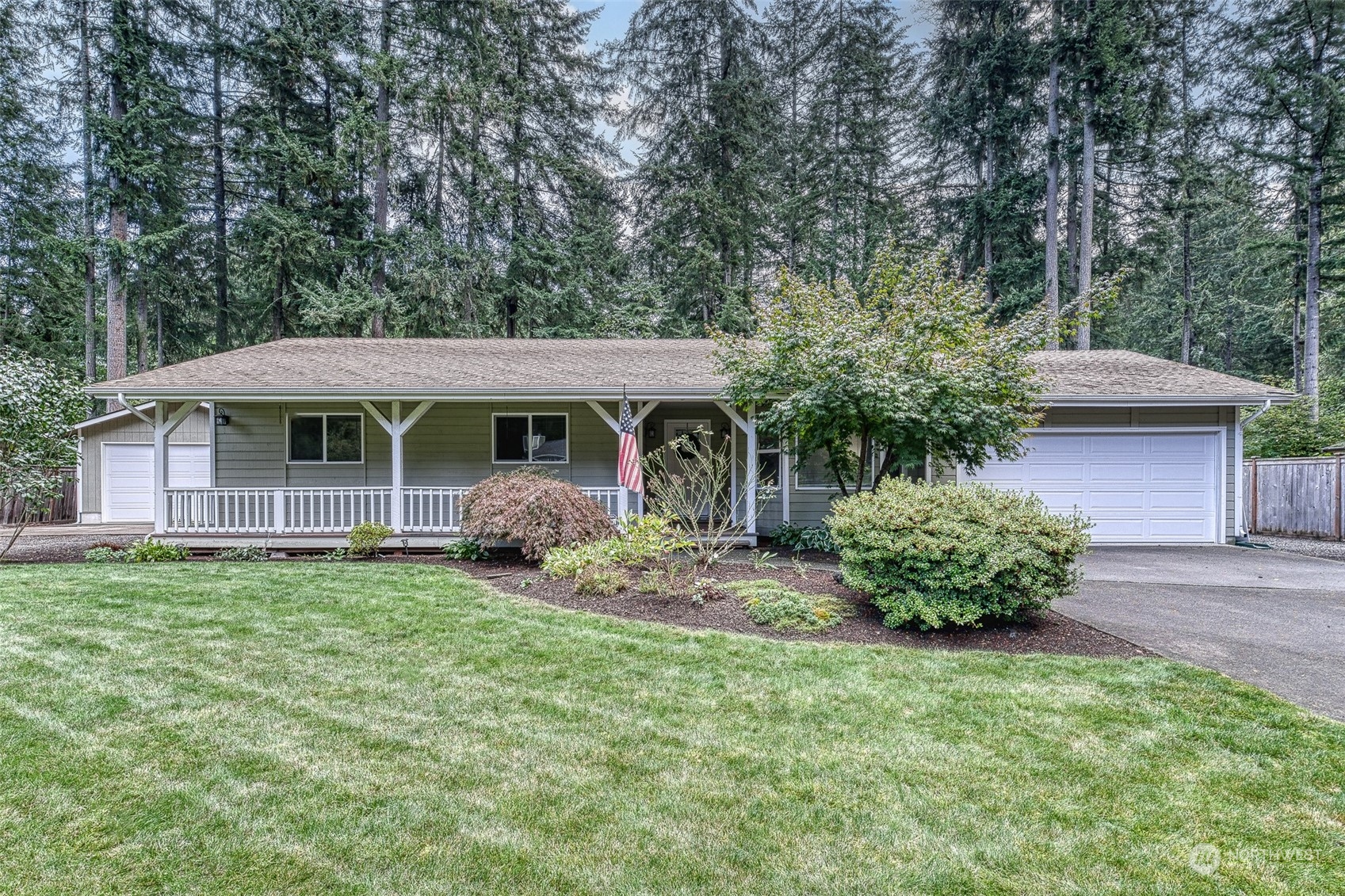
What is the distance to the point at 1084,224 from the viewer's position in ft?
51.4

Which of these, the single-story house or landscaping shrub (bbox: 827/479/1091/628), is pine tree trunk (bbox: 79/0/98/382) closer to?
the single-story house

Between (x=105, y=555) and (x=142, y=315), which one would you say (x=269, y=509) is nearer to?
(x=105, y=555)

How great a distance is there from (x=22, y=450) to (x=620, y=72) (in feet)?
56.6

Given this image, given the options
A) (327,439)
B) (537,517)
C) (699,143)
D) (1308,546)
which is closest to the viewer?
(537,517)

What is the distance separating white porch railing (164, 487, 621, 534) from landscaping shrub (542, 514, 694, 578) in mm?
1653

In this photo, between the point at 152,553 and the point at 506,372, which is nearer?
the point at 152,553

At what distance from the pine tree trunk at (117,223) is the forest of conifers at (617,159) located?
72 millimetres

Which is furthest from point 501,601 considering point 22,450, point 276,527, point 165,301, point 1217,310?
point 1217,310

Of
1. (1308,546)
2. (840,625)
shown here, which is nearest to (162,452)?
(840,625)

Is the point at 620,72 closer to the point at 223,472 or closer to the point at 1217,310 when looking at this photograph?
the point at 223,472

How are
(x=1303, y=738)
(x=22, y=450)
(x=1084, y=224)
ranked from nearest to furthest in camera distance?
(x=1303, y=738), (x=22, y=450), (x=1084, y=224)

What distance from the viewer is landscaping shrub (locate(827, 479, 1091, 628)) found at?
4930 mm

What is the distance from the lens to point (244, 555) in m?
8.70

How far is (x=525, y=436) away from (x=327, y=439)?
3.37 m
